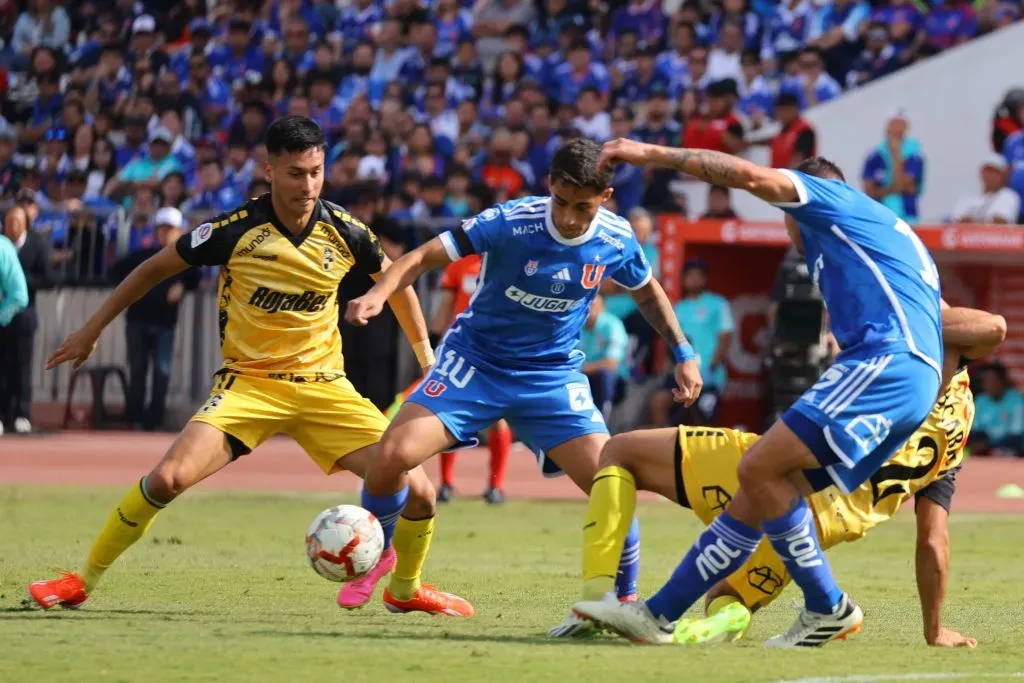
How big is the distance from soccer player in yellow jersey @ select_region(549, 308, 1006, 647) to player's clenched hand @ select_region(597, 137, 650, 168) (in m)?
1.46

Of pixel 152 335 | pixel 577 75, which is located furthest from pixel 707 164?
pixel 577 75

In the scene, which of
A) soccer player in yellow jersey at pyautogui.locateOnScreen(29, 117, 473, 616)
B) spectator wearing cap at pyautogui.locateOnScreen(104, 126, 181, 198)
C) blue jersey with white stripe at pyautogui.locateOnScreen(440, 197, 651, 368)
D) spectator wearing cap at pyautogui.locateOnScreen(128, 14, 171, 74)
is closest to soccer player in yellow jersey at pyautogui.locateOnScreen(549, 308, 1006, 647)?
blue jersey with white stripe at pyautogui.locateOnScreen(440, 197, 651, 368)

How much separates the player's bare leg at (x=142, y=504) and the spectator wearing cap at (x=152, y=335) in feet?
42.8

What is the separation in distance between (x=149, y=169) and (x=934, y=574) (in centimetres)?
1863

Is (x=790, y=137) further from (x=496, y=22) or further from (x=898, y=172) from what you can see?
(x=496, y=22)

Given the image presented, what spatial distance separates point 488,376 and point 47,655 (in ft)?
8.44

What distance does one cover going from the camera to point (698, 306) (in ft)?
66.4

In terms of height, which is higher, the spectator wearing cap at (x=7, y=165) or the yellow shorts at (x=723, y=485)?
the spectator wearing cap at (x=7, y=165)

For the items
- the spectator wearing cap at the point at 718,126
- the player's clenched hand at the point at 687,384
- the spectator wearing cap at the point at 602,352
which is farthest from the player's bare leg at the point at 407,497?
the spectator wearing cap at the point at 718,126

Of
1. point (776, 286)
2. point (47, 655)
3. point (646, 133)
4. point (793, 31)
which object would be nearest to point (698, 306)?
point (776, 286)

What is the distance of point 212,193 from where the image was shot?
2372 cm

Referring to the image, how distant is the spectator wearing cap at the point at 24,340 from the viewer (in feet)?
69.5

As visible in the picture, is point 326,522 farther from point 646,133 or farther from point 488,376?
point 646,133

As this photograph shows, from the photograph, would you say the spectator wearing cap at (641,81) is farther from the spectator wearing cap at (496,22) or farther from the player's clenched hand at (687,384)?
the player's clenched hand at (687,384)
